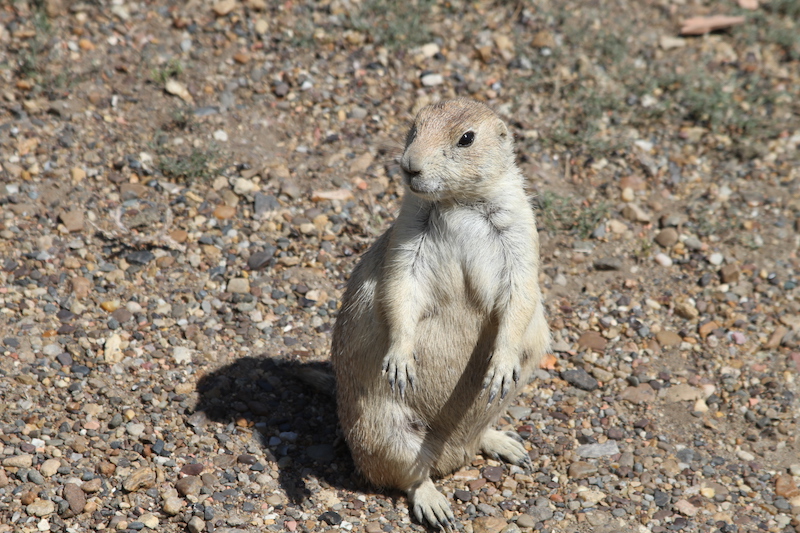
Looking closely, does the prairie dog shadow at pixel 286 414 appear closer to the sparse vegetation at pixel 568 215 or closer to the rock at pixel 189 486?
the rock at pixel 189 486

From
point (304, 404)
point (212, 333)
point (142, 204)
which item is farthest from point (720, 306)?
point (142, 204)

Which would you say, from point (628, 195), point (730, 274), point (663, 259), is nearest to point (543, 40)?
point (628, 195)

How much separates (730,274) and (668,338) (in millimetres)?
815

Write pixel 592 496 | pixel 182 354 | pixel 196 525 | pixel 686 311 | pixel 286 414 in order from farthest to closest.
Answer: pixel 686 311 → pixel 182 354 → pixel 286 414 → pixel 592 496 → pixel 196 525

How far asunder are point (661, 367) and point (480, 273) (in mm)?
2048

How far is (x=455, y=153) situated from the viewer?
4074mm

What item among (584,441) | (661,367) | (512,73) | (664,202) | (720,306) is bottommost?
(584,441)

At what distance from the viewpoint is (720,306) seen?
20.0 ft

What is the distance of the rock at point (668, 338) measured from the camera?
19.2 feet

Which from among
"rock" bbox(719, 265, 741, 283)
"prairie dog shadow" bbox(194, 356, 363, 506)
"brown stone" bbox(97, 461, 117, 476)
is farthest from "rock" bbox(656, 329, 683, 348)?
"brown stone" bbox(97, 461, 117, 476)

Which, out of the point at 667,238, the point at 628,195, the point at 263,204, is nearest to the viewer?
the point at 263,204

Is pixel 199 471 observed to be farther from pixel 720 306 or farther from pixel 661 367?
pixel 720 306

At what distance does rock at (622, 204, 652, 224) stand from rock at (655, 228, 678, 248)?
178 millimetres

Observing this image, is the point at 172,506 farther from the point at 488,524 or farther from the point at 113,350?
the point at 488,524
